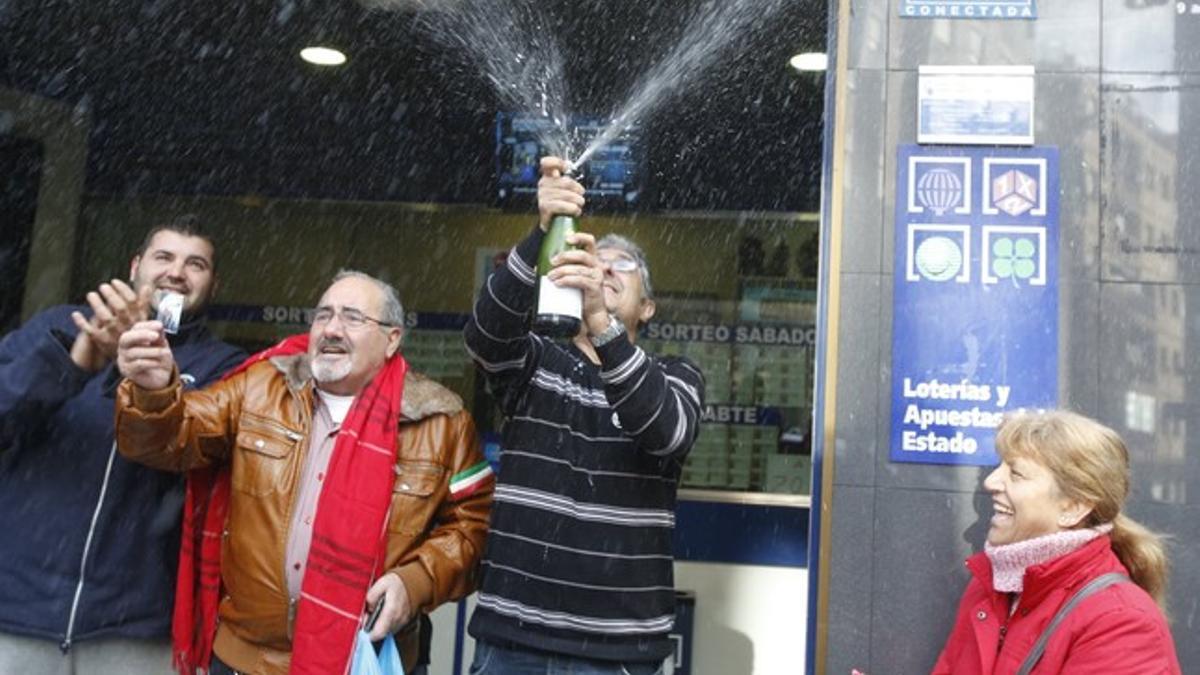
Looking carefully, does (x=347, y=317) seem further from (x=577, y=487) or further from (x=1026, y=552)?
(x=1026, y=552)

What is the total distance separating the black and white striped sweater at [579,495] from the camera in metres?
3.35

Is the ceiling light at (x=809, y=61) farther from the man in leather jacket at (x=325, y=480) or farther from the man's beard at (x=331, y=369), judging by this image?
the man's beard at (x=331, y=369)

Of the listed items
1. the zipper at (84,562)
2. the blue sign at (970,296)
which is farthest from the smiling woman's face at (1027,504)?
the zipper at (84,562)

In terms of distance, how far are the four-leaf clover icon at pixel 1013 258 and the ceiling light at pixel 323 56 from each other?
4403mm

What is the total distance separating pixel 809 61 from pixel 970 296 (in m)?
3.02

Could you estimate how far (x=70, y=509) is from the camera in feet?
11.8

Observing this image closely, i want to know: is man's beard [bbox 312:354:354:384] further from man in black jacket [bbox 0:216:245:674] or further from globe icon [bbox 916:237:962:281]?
globe icon [bbox 916:237:962:281]

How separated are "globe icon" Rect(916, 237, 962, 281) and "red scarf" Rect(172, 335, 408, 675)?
1.73 m

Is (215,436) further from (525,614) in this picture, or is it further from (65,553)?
(525,614)

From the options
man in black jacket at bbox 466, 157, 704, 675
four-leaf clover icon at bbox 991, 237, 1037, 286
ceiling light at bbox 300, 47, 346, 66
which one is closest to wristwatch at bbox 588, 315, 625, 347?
man in black jacket at bbox 466, 157, 704, 675

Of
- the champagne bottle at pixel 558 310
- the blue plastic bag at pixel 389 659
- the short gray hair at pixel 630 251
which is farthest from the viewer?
the short gray hair at pixel 630 251

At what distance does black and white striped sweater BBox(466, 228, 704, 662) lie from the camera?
3.35 meters

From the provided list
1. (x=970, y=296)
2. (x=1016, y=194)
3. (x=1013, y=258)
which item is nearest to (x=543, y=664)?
(x=970, y=296)

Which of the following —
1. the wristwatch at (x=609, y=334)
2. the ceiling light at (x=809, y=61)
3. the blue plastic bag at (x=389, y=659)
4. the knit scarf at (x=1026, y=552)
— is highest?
the ceiling light at (x=809, y=61)
